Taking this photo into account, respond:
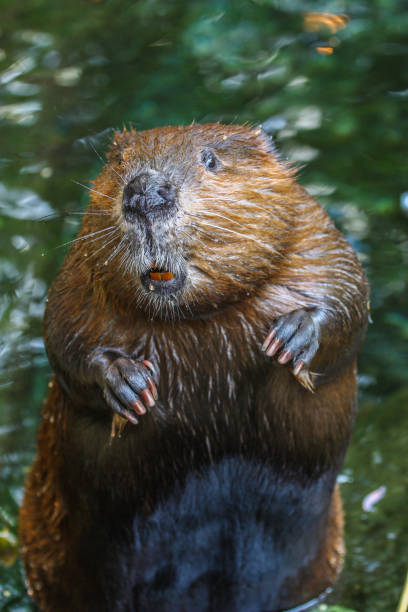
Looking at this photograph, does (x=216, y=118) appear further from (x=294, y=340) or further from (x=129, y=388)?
(x=129, y=388)

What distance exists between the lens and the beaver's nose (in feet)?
11.2

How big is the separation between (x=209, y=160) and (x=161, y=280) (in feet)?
1.71

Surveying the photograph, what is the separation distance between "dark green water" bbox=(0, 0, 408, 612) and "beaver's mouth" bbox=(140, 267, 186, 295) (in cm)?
233

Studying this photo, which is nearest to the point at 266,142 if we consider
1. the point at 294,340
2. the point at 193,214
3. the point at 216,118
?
the point at 193,214

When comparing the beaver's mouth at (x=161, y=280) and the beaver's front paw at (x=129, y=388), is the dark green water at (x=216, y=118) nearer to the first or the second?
the beaver's front paw at (x=129, y=388)

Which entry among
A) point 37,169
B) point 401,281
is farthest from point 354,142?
point 37,169

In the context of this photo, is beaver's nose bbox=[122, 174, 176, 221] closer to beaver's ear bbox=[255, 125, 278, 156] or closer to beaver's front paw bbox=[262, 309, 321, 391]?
beaver's front paw bbox=[262, 309, 321, 391]

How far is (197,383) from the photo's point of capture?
13.3ft

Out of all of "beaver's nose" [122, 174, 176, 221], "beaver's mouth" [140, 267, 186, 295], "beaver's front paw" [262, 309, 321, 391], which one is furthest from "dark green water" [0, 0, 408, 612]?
"beaver's nose" [122, 174, 176, 221]

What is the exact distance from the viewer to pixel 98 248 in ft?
12.7

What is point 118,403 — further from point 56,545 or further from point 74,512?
point 56,545

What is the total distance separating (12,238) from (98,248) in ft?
11.3

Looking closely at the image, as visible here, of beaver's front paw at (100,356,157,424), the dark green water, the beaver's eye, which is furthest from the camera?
the dark green water

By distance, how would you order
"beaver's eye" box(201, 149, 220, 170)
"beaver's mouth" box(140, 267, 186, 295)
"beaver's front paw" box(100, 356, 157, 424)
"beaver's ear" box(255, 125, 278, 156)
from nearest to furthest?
"beaver's mouth" box(140, 267, 186, 295) < "beaver's front paw" box(100, 356, 157, 424) < "beaver's eye" box(201, 149, 220, 170) < "beaver's ear" box(255, 125, 278, 156)
